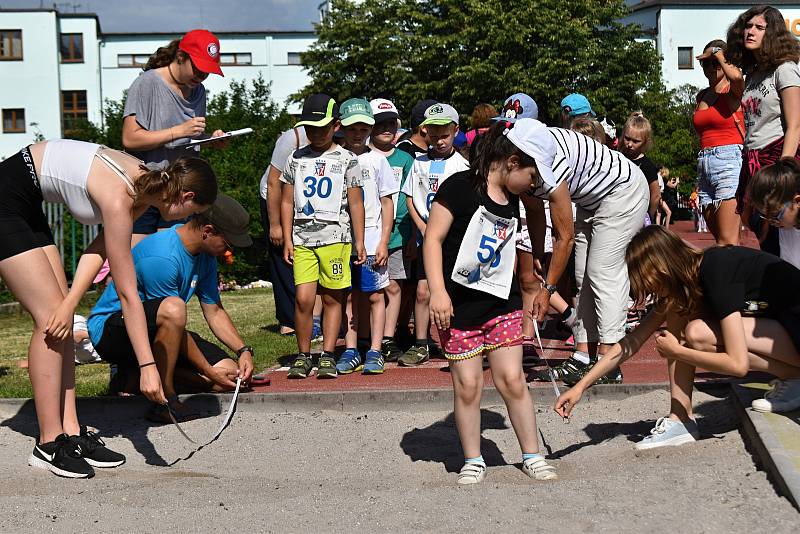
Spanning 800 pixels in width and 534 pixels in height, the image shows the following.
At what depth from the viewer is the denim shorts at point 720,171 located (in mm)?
7559

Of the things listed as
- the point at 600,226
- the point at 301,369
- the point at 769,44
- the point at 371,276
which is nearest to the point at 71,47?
the point at 371,276

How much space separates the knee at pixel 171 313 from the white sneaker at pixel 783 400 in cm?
325

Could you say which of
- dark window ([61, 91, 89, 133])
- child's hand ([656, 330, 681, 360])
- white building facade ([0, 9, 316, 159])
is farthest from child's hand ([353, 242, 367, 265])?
dark window ([61, 91, 89, 133])

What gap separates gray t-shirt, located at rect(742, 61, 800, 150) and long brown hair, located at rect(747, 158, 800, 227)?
50.1 inches

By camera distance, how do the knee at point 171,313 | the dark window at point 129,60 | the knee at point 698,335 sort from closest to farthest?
the knee at point 698,335, the knee at point 171,313, the dark window at point 129,60

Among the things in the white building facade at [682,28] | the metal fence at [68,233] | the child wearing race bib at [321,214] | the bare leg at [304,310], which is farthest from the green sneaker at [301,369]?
the white building facade at [682,28]

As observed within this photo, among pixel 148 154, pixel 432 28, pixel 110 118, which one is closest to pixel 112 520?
pixel 148 154

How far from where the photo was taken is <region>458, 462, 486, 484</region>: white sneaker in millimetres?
4812

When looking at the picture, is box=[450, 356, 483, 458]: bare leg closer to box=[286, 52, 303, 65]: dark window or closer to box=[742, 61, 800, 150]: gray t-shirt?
box=[742, 61, 800, 150]: gray t-shirt

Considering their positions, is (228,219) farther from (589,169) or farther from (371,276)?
(589,169)

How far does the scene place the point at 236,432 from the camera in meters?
6.12

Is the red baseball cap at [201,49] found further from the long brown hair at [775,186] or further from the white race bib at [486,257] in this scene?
the long brown hair at [775,186]

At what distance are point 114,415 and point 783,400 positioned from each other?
3973 millimetres

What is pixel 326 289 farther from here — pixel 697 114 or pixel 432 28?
pixel 432 28
